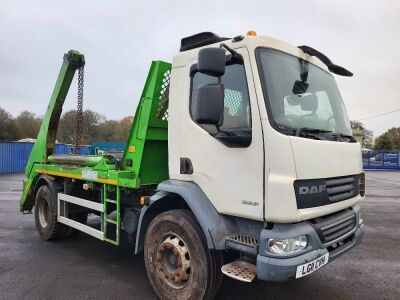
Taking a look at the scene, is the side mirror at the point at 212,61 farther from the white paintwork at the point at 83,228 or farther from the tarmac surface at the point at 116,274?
the white paintwork at the point at 83,228

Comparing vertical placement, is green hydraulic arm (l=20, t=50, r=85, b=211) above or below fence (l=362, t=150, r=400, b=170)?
above

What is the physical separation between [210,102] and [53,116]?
14.5ft

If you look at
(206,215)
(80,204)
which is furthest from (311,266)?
(80,204)

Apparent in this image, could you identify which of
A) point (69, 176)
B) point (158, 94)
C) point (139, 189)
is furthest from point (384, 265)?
point (69, 176)

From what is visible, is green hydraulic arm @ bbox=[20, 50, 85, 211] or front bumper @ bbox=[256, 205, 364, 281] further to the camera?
A: green hydraulic arm @ bbox=[20, 50, 85, 211]

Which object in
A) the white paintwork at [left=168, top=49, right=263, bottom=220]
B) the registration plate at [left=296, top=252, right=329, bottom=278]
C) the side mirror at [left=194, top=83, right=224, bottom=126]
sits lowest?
the registration plate at [left=296, top=252, right=329, bottom=278]

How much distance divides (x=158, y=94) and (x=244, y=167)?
60.6 inches

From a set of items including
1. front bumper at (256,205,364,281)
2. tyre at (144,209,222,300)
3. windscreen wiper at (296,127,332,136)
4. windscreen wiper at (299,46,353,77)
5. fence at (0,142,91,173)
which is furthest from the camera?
fence at (0,142,91,173)

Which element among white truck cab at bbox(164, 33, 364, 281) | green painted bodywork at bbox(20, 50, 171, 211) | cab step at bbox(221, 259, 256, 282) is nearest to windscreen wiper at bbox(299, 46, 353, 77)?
white truck cab at bbox(164, 33, 364, 281)

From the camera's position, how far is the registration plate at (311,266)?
306 cm

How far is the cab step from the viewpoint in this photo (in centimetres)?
319

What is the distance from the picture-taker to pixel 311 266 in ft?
10.3

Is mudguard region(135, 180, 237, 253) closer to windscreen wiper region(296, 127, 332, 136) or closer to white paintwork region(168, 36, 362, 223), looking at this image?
white paintwork region(168, 36, 362, 223)

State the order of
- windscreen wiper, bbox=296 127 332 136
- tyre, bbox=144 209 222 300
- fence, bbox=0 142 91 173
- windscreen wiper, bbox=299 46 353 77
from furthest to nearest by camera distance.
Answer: fence, bbox=0 142 91 173 < windscreen wiper, bbox=299 46 353 77 < tyre, bbox=144 209 222 300 < windscreen wiper, bbox=296 127 332 136
